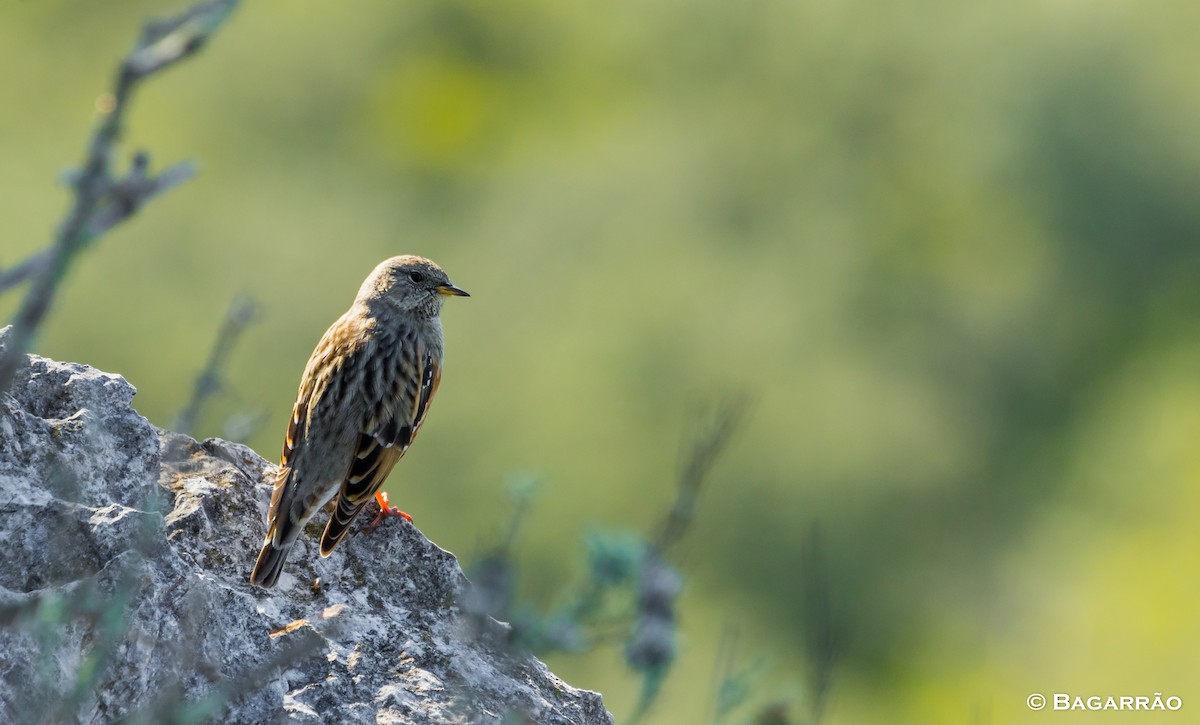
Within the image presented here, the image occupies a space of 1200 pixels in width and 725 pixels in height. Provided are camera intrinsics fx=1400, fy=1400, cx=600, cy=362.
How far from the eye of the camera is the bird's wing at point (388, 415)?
694cm

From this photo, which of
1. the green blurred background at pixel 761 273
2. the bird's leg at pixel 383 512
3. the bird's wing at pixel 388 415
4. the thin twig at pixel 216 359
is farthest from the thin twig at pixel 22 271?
the green blurred background at pixel 761 273

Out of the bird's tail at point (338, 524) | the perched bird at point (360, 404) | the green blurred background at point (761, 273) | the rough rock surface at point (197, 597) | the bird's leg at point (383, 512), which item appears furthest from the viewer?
the green blurred background at point (761, 273)

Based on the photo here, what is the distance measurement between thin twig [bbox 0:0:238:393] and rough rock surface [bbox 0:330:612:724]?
1499mm

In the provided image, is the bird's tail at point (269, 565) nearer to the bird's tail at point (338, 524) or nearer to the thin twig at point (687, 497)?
the bird's tail at point (338, 524)

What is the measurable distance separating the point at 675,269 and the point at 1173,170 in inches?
317

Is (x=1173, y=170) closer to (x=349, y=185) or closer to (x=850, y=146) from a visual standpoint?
(x=850, y=146)

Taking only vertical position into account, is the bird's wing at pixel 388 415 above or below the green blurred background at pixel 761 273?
below

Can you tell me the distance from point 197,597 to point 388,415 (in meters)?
2.83

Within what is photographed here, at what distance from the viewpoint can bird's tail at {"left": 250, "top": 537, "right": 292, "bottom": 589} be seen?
560 cm

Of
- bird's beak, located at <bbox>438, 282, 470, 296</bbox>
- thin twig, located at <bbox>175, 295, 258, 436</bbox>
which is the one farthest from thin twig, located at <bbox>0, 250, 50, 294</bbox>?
bird's beak, located at <bbox>438, 282, 470, 296</bbox>

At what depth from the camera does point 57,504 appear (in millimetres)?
4785

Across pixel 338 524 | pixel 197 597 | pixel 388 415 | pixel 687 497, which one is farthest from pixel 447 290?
pixel 687 497

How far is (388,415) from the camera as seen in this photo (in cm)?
760

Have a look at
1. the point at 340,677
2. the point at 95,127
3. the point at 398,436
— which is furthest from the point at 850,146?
the point at 95,127
